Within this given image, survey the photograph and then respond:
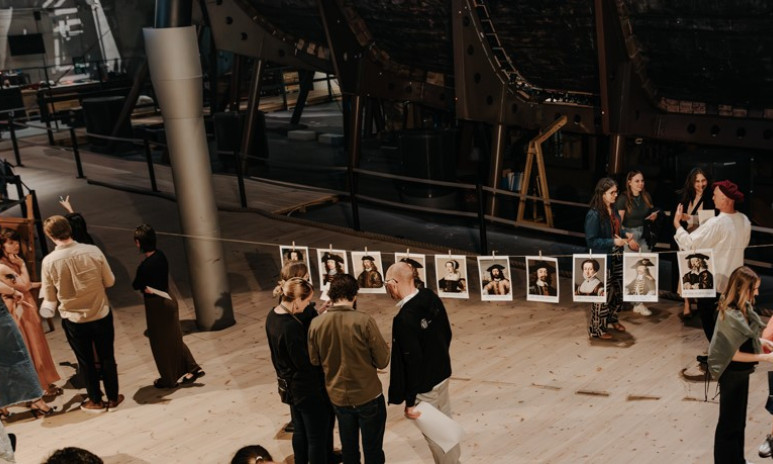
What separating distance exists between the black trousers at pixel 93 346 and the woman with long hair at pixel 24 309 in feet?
1.39

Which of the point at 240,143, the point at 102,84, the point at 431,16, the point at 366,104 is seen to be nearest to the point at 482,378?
the point at 431,16

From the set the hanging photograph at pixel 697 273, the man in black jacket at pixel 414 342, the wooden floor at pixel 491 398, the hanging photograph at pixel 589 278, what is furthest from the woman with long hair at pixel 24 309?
the hanging photograph at pixel 697 273

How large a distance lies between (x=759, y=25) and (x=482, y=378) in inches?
204

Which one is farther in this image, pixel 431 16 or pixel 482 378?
pixel 431 16

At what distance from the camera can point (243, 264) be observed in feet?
36.7

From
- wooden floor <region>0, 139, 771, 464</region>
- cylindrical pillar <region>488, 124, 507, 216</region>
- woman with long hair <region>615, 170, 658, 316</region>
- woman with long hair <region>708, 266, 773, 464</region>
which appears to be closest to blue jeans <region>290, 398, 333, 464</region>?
wooden floor <region>0, 139, 771, 464</region>

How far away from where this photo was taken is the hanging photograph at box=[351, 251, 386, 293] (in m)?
7.88

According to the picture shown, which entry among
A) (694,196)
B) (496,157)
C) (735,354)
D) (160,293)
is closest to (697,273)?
(694,196)

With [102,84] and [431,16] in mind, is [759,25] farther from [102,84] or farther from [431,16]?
[102,84]

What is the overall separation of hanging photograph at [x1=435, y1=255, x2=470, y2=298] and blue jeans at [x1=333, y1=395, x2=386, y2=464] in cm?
223

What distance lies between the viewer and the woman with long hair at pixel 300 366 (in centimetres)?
570

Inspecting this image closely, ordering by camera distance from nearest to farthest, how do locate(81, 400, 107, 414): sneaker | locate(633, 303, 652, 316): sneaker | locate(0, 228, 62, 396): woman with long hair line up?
1. locate(0, 228, 62, 396): woman with long hair
2. locate(81, 400, 107, 414): sneaker
3. locate(633, 303, 652, 316): sneaker

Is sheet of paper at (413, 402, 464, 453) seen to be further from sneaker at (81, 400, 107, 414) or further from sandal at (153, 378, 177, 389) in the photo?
sneaker at (81, 400, 107, 414)

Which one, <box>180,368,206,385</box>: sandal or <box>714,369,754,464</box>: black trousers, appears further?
<box>180,368,206,385</box>: sandal
